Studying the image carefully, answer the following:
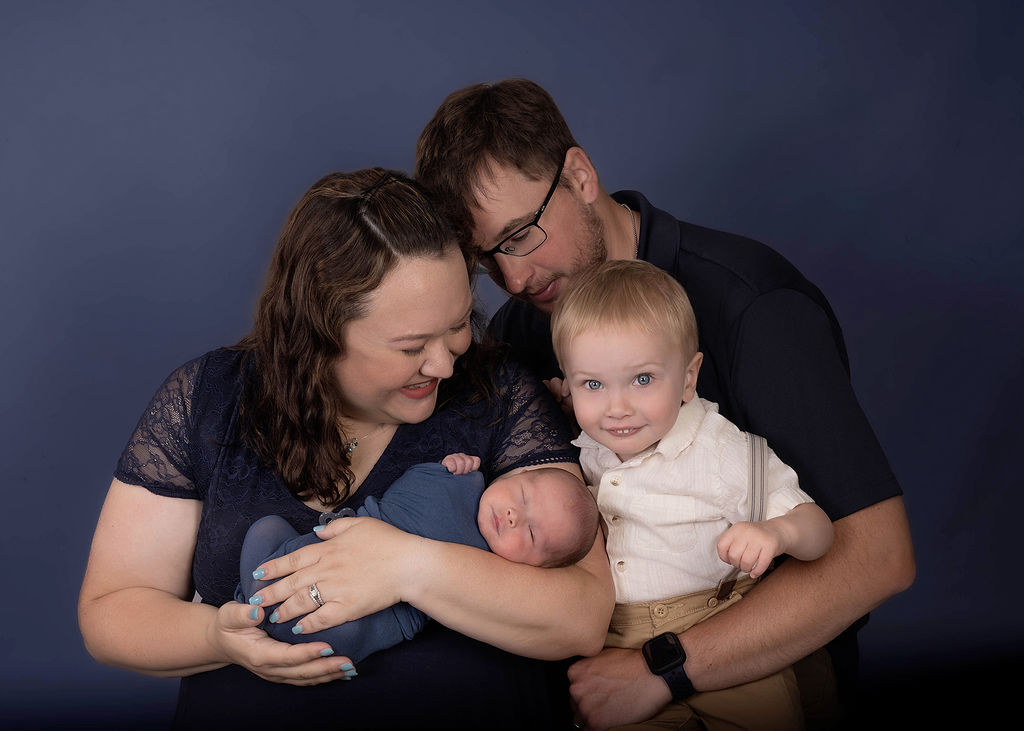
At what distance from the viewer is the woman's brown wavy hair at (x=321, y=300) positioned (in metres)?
2.48

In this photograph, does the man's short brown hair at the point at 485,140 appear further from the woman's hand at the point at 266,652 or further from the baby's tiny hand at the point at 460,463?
the woman's hand at the point at 266,652

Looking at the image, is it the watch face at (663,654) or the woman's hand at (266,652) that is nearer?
the woman's hand at (266,652)

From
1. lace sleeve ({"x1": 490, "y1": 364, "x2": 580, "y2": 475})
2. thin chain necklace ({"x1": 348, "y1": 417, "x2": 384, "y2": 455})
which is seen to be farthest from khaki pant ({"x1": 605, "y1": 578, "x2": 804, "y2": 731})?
thin chain necklace ({"x1": 348, "y1": 417, "x2": 384, "y2": 455})

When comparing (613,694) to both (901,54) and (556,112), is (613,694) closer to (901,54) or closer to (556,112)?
(556,112)

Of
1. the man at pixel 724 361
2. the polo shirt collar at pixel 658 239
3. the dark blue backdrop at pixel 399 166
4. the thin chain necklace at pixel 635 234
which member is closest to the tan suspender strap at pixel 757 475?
the man at pixel 724 361

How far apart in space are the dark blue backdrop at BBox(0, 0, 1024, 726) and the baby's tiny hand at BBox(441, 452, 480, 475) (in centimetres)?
167

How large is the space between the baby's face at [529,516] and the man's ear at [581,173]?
0.86 m

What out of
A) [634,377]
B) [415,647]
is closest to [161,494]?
[415,647]

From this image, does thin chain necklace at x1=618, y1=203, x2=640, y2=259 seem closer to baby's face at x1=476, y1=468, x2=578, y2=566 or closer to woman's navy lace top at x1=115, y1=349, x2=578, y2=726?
woman's navy lace top at x1=115, y1=349, x2=578, y2=726

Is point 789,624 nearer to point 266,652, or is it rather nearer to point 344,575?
point 344,575

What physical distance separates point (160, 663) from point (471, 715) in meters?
0.72

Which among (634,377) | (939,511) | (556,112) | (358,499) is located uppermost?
(556,112)

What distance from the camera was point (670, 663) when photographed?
255 cm

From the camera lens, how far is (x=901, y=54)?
3.89 m
